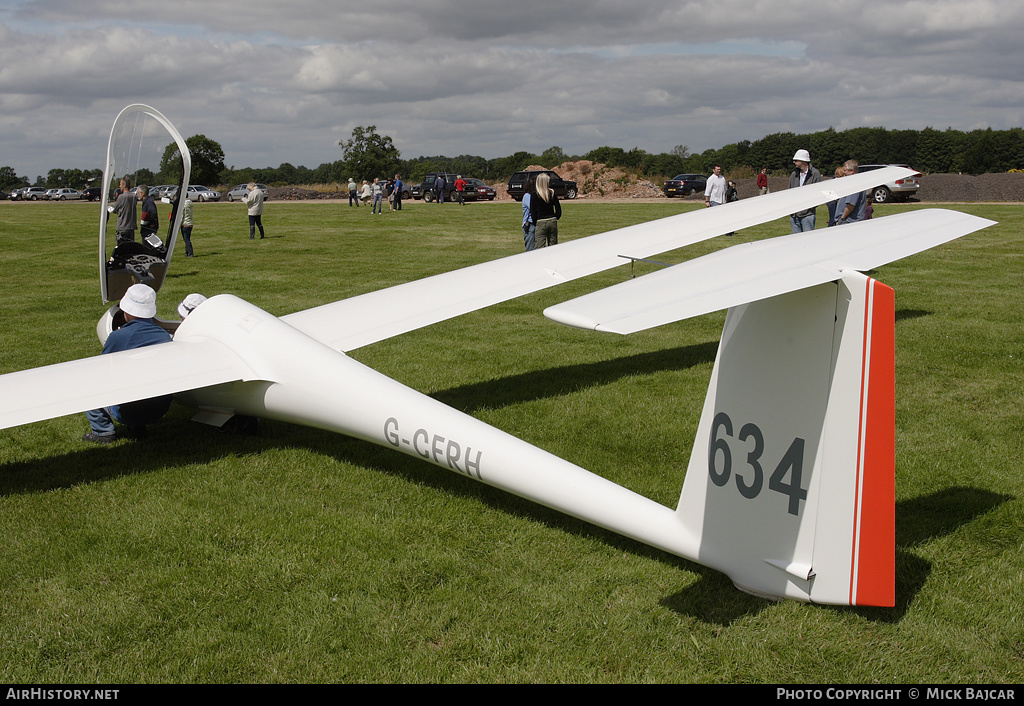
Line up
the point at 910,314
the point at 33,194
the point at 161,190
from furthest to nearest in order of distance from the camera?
the point at 33,194
the point at 910,314
the point at 161,190

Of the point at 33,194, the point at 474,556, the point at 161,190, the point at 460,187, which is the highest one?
the point at 33,194

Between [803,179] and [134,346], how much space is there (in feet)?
39.0

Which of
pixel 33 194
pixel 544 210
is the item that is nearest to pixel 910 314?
pixel 544 210

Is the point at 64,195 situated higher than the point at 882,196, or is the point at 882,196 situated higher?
the point at 64,195

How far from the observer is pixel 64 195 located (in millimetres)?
80438

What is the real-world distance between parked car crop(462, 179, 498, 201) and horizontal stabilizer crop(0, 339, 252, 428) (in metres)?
43.0

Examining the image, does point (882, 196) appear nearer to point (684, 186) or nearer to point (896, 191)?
point (896, 191)

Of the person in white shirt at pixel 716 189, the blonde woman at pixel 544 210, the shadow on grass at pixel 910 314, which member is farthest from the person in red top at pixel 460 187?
the shadow on grass at pixel 910 314

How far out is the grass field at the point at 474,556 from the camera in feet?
12.2

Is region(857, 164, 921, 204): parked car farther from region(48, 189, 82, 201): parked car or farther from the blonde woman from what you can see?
region(48, 189, 82, 201): parked car

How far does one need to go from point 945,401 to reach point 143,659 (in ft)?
23.2

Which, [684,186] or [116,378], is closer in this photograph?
[116,378]
